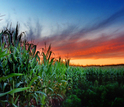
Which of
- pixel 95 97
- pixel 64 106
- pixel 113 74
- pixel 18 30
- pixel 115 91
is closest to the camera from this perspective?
pixel 18 30

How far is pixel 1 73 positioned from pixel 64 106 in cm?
188

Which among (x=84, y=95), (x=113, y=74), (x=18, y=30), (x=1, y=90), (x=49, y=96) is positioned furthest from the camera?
(x=113, y=74)

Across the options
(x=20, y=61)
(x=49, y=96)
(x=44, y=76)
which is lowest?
(x=49, y=96)

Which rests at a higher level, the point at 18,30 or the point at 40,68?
the point at 18,30

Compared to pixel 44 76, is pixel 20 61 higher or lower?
higher

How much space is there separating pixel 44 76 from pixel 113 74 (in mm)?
6020

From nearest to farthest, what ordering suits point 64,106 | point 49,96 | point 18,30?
point 18,30, point 49,96, point 64,106

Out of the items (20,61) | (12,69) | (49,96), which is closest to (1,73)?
(12,69)

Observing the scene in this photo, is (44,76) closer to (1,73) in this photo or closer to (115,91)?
(1,73)

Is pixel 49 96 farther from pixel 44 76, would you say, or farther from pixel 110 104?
pixel 110 104

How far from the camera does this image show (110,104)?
3598 mm

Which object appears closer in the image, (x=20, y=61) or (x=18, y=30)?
(x=20, y=61)

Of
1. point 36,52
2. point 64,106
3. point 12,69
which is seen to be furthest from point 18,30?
point 64,106

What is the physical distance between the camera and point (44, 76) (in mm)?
3098
